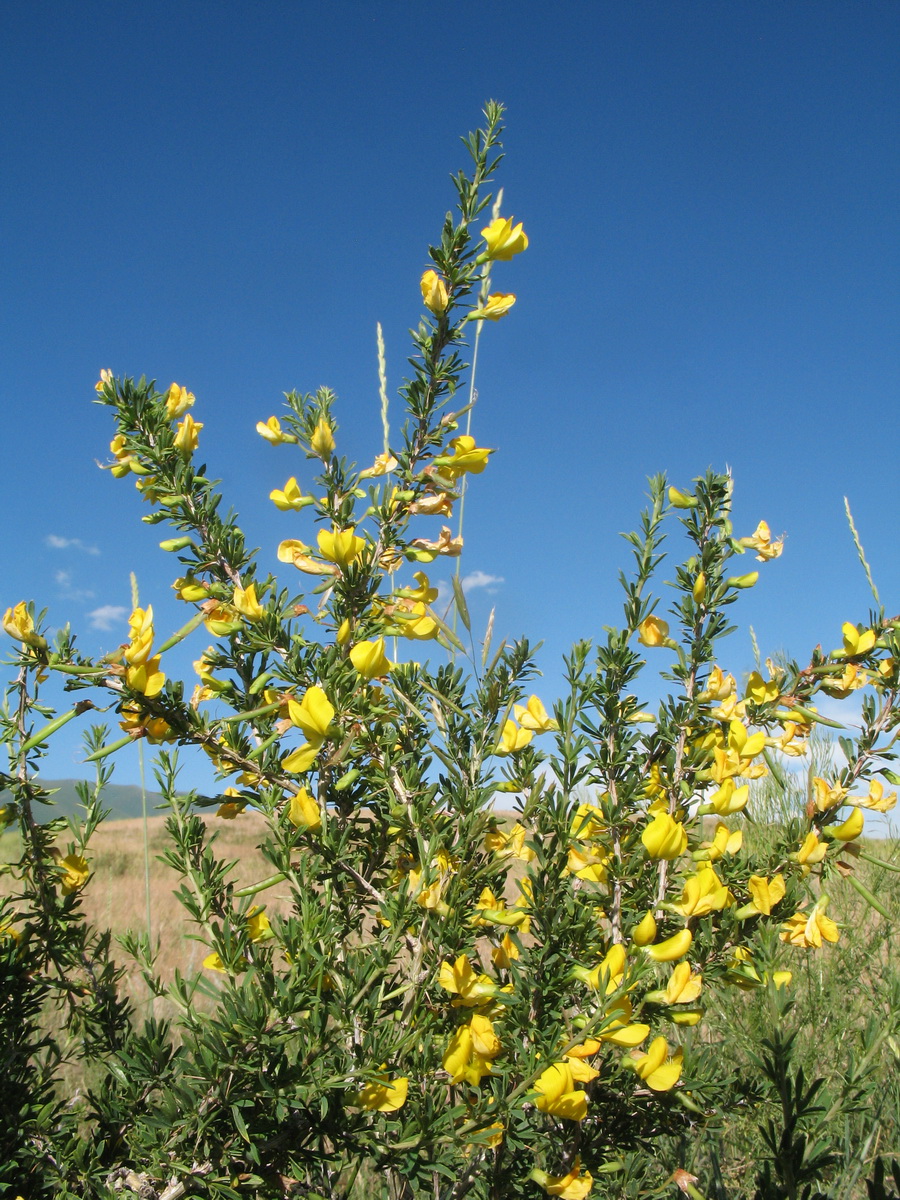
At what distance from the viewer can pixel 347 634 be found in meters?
1.12

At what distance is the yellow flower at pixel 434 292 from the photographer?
3.77 ft

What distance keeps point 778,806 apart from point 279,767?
2941 millimetres

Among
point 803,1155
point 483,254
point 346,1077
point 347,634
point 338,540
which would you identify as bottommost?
point 803,1155

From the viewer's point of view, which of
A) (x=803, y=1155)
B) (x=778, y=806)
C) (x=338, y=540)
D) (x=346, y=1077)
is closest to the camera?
(x=346, y=1077)

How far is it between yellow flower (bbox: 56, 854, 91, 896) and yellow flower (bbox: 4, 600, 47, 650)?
1.45 ft

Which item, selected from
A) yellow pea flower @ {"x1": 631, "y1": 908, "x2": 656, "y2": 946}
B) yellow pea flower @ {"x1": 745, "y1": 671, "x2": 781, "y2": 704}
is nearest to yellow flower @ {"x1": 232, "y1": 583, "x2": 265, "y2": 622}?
yellow pea flower @ {"x1": 631, "y1": 908, "x2": 656, "y2": 946}

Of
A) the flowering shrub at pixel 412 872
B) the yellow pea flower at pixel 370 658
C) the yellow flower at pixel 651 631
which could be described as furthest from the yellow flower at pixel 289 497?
the yellow flower at pixel 651 631

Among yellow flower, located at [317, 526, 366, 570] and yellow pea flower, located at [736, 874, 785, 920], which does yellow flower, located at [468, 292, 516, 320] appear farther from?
yellow pea flower, located at [736, 874, 785, 920]

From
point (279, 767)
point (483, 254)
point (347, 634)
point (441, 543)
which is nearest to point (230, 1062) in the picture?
point (279, 767)

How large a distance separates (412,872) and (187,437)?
810 mm

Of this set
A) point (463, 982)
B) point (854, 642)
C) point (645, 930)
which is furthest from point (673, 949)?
point (854, 642)

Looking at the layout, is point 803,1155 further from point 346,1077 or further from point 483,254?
point 483,254

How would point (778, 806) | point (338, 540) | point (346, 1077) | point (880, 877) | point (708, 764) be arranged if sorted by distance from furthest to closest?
point (778, 806)
point (880, 877)
point (708, 764)
point (338, 540)
point (346, 1077)

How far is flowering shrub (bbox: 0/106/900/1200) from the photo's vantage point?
0.91 meters
